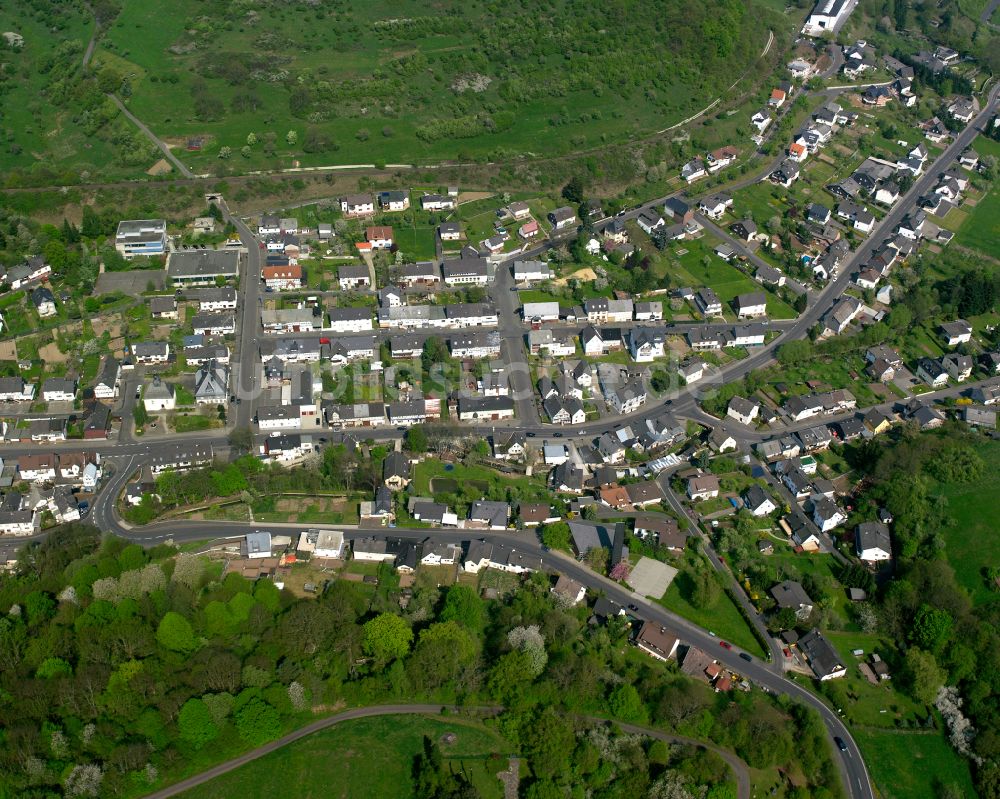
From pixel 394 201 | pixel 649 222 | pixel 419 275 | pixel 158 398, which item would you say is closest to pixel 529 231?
pixel 649 222

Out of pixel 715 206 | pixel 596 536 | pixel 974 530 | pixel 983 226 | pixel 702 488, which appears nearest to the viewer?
pixel 596 536

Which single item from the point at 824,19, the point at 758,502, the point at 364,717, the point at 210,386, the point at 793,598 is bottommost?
the point at 364,717

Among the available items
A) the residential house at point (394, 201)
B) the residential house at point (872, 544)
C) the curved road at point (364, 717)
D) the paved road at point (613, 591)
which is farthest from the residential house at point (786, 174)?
the curved road at point (364, 717)

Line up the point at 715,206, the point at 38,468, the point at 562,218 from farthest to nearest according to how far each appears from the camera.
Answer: the point at 715,206
the point at 562,218
the point at 38,468

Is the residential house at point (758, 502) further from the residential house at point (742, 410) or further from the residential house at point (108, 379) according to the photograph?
the residential house at point (108, 379)

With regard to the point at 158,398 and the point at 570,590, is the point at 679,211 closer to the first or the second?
the point at 570,590
